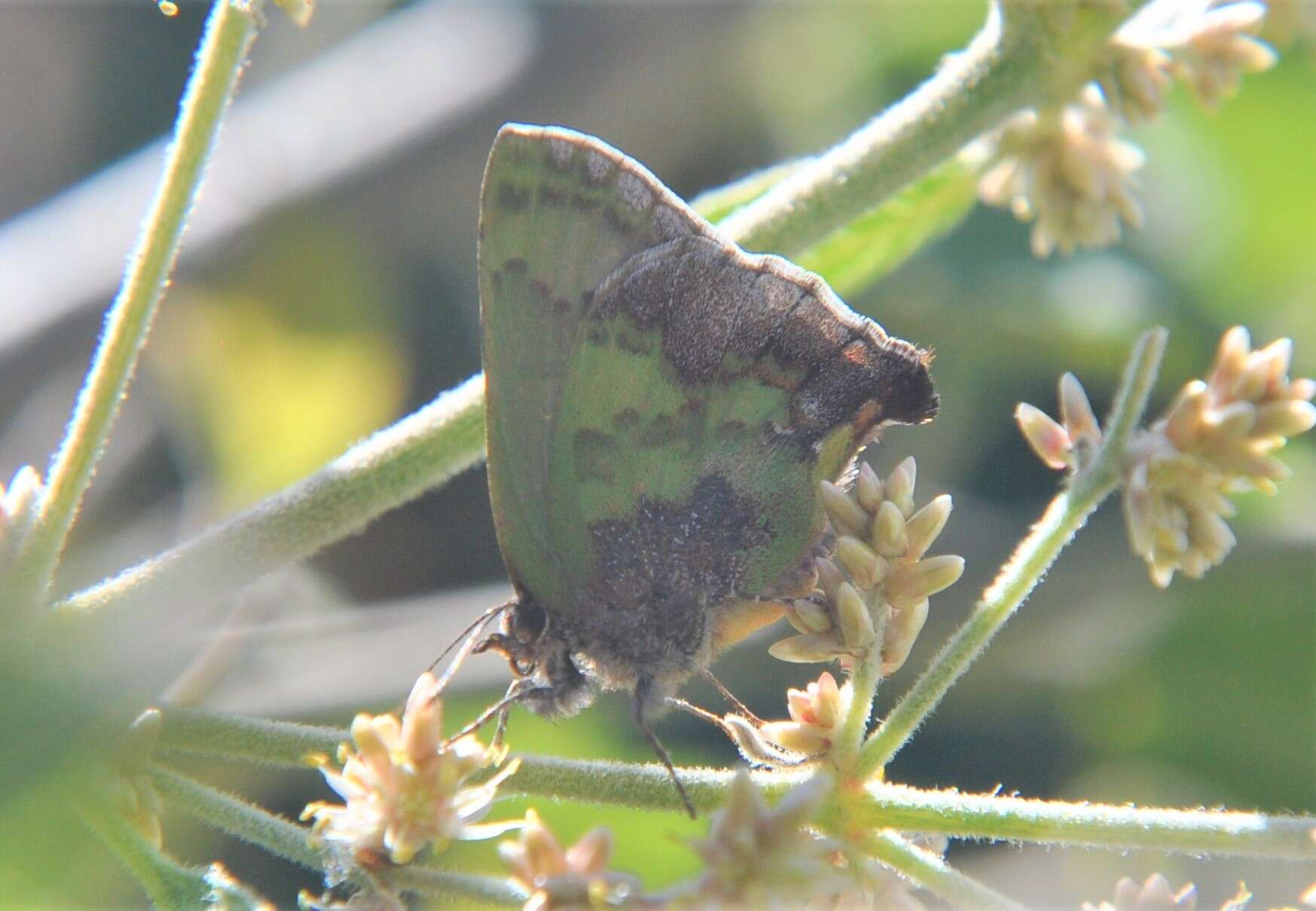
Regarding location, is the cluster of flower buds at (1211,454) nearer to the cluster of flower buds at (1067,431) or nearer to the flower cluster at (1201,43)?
the cluster of flower buds at (1067,431)

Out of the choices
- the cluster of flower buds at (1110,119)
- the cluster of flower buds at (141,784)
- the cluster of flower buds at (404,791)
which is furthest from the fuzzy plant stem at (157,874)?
the cluster of flower buds at (1110,119)

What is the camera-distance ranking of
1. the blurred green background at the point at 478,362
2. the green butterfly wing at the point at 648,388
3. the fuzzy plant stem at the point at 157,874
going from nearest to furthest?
1. the fuzzy plant stem at the point at 157,874
2. the green butterfly wing at the point at 648,388
3. the blurred green background at the point at 478,362

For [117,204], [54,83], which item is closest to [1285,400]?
[117,204]

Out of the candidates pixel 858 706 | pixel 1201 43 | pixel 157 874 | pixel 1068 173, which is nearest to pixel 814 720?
pixel 858 706

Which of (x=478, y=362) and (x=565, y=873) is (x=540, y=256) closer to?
(x=565, y=873)

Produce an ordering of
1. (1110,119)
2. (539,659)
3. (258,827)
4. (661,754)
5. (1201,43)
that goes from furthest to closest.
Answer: (1110,119) → (1201,43) → (539,659) → (661,754) → (258,827)

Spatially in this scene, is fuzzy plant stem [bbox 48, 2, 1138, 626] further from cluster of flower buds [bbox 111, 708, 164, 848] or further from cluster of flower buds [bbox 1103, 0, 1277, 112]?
cluster of flower buds [bbox 111, 708, 164, 848]

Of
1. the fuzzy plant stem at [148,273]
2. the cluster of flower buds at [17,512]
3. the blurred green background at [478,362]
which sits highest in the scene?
the fuzzy plant stem at [148,273]

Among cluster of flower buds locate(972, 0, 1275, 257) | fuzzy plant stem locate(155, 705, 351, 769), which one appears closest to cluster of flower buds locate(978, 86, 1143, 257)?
cluster of flower buds locate(972, 0, 1275, 257)
